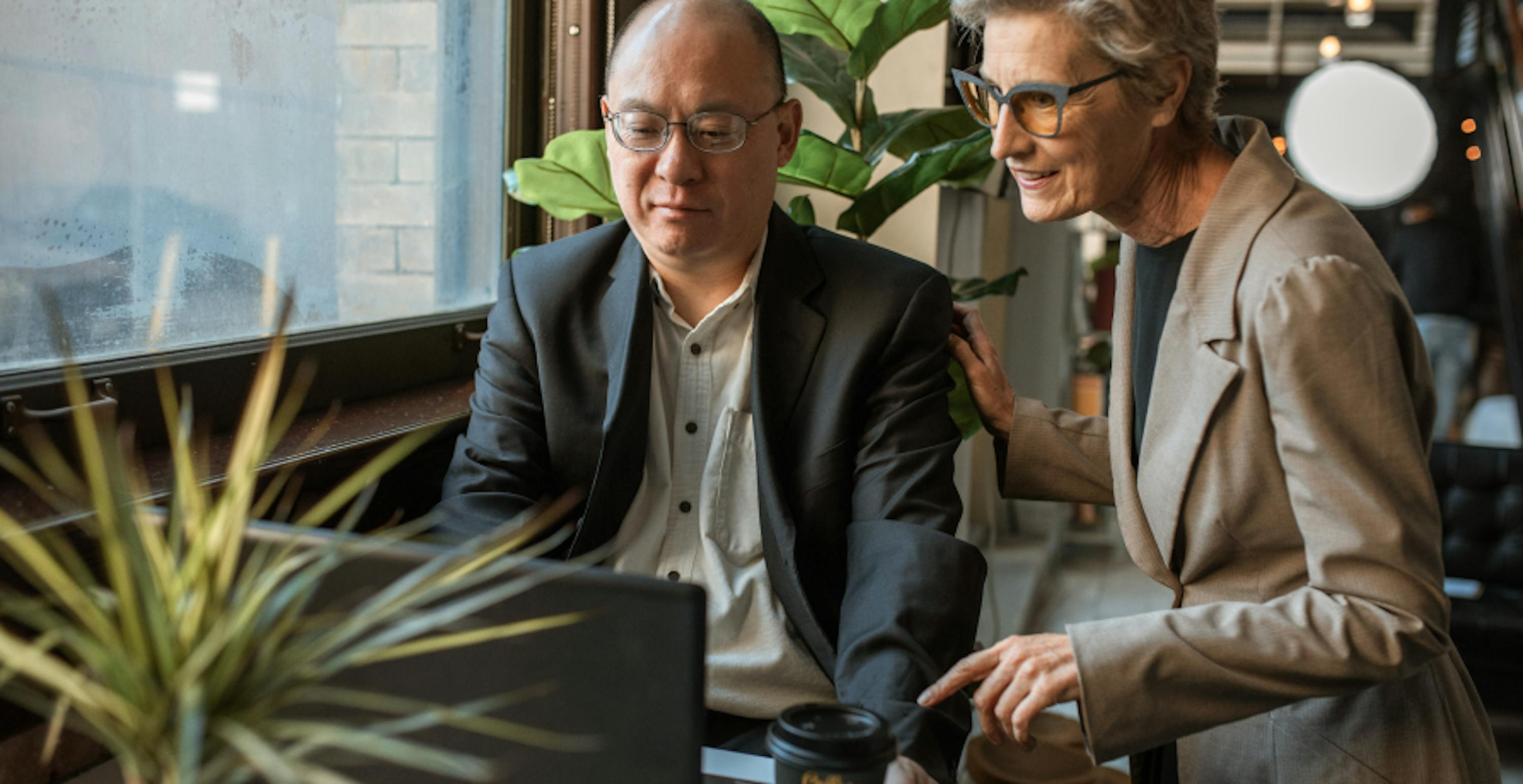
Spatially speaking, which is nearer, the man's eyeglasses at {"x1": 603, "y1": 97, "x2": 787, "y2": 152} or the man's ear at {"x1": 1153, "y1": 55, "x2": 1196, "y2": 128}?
the man's ear at {"x1": 1153, "y1": 55, "x2": 1196, "y2": 128}

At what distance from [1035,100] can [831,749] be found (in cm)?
82

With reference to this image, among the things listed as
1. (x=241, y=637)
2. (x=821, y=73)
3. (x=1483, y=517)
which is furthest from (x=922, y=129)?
(x=1483, y=517)

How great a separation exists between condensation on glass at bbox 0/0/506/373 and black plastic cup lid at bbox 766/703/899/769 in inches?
25.5

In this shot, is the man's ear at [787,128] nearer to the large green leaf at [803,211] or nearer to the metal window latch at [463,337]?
the large green leaf at [803,211]

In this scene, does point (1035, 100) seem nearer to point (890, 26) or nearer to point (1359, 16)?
point (890, 26)

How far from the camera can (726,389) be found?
67.0 inches

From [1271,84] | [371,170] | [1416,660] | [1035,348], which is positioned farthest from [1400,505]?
[1271,84]

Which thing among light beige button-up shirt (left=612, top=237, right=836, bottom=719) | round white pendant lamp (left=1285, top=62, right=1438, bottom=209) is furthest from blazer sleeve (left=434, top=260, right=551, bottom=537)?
round white pendant lamp (left=1285, top=62, right=1438, bottom=209)

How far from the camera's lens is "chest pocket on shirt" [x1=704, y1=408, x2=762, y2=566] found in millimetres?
1654

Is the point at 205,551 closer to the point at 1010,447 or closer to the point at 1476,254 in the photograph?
the point at 1010,447

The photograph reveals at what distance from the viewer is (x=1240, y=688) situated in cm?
116

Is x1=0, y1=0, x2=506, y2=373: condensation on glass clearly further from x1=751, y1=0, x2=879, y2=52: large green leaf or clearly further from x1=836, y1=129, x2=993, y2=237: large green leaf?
x1=836, y1=129, x2=993, y2=237: large green leaf

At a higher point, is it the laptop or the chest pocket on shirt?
the laptop

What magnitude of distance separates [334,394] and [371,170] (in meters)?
0.40
